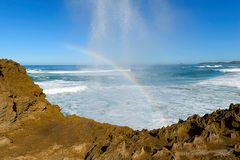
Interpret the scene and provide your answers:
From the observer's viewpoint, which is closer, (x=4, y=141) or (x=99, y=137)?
(x=4, y=141)

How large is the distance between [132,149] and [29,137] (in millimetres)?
1640

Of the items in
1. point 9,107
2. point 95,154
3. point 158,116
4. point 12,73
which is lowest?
point 158,116

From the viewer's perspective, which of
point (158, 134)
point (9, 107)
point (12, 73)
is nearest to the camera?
point (158, 134)

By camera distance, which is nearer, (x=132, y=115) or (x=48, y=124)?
(x=48, y=124)

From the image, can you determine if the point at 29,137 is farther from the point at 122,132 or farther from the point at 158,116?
the point at 158,116

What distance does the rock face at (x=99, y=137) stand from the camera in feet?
12.6

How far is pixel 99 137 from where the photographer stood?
4496mm

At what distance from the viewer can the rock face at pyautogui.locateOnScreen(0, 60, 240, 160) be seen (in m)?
3.85

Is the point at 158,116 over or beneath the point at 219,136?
beneath

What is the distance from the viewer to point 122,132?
480 centimetres

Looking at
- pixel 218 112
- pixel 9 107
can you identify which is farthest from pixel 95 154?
pixel 218 112

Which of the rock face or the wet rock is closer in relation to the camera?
the rock face

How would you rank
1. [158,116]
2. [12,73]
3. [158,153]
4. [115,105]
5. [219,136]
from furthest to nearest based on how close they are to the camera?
[115,105]
[158,116]
[12,73]
[219,136]
[158,153]

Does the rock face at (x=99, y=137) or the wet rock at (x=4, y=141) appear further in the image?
the wet rock at (x=4, y=141)
